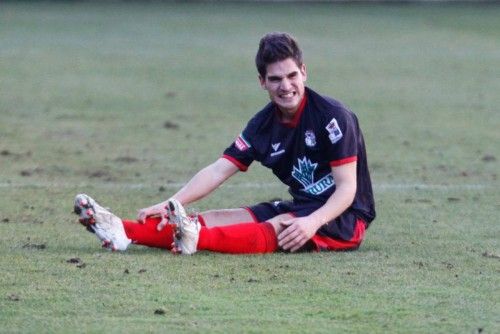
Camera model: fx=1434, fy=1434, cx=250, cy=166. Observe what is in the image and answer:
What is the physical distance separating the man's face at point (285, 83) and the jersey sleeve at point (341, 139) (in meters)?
0.20

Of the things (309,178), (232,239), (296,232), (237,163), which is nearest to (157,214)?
(232,239)

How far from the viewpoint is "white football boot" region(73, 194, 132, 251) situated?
22.2 ft

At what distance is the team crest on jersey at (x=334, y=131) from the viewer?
6.91 metres

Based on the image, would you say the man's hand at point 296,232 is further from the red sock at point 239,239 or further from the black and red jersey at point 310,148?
the black and red jersey at point 310,148

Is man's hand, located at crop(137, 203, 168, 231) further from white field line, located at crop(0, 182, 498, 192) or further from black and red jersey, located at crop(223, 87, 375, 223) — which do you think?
white field line, located at crop(0, 182, 498, 192)

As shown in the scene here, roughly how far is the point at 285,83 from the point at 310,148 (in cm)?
37

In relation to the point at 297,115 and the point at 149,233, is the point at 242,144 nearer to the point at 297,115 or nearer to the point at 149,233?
the point at 297,115

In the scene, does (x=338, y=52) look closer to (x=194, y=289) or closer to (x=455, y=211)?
(x=455, y=211)

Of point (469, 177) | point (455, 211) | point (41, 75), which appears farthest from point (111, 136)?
point (41, 75)

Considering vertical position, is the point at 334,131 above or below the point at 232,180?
above

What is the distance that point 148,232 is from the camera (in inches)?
273

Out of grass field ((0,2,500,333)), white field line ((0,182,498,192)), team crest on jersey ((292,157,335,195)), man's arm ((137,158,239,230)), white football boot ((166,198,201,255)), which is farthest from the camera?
white field line ((0,182,498,192))

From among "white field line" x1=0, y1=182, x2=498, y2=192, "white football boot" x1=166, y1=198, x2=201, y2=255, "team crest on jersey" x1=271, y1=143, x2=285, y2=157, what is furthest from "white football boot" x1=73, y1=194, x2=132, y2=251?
"white field line" x1=0, y1=182, x2=498, y2=192

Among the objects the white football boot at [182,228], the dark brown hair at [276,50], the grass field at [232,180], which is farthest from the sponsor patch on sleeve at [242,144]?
the grass field at [232,180]
